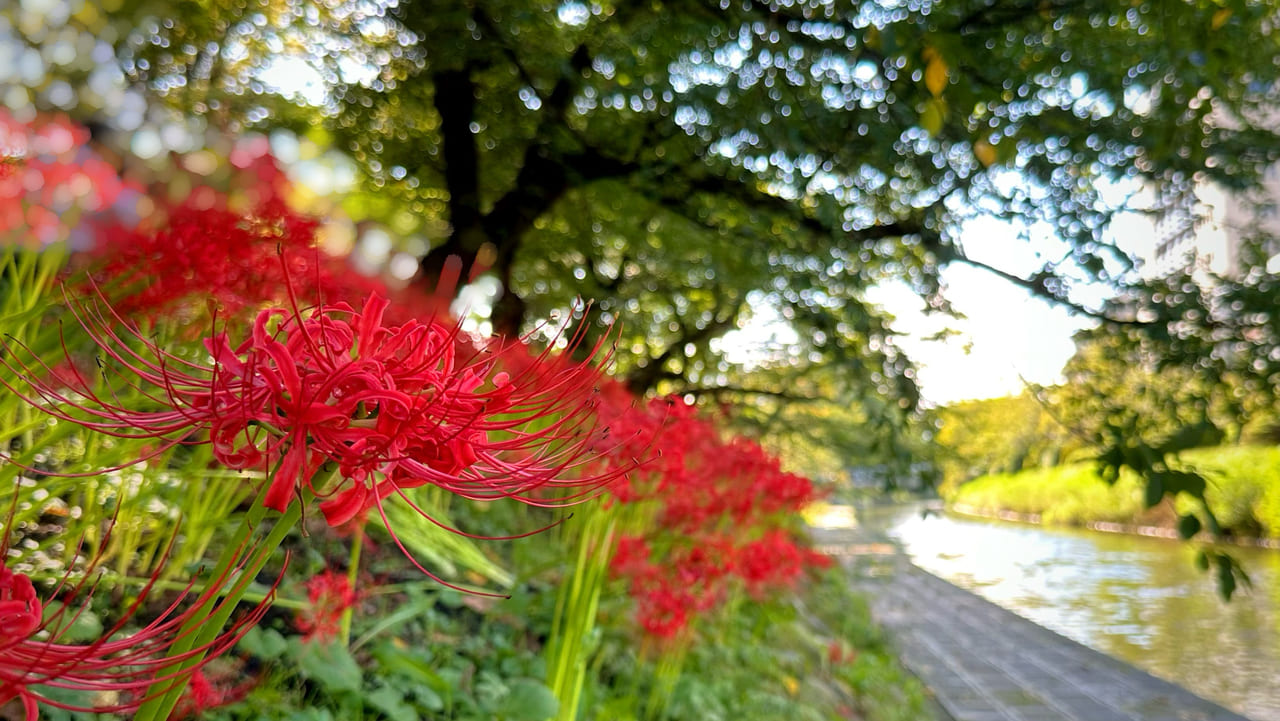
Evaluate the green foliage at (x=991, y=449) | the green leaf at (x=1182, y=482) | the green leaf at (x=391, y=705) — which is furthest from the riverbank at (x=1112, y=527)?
the green leaf at (x=391, y=705)

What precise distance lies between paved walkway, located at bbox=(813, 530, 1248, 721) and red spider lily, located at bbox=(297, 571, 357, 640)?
4.39 meters

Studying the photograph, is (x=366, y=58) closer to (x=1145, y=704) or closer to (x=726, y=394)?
(x=726, y=394)

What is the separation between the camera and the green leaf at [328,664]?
1.88 m

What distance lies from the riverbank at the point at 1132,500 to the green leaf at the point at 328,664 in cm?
579

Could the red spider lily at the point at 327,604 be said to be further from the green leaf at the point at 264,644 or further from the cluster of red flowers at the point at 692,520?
the cluster of red flowers at the point at 692,520

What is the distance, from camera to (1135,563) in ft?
41.2

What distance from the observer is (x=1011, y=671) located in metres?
6.29

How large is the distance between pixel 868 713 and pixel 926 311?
242 cm

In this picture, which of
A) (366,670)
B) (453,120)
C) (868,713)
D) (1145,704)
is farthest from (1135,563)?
(366,670)

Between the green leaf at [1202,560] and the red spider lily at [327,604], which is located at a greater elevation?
the green leaf at [1202,560]

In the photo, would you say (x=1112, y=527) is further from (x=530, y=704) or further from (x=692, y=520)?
(x=530, y=704)

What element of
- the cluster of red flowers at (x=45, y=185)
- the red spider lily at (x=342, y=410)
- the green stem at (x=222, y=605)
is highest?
the cluster of red flowers at (x=45, y=185)

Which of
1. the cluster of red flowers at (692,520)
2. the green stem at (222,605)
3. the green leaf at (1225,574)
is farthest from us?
the cluster of red flowers at (692,520)

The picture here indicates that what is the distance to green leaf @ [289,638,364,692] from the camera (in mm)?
1876
